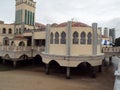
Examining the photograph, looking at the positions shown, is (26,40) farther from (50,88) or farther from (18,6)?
(50,88)

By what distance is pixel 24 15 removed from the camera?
40719 mm

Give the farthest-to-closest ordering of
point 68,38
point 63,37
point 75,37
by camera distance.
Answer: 1. point 63,37
2. point 75,37
3. point 68,38

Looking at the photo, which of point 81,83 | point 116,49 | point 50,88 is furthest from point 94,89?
point 116,49

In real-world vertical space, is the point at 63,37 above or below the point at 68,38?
above

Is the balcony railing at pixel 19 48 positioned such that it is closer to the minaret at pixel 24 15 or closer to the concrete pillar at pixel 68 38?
the minaret at pixel 24 15

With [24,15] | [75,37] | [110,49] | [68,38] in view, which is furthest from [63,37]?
[24,15]

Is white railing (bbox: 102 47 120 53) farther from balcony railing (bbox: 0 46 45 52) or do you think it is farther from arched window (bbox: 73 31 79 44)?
balcony railing (bbox: 0 46 45 52)

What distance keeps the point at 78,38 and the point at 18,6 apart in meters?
22.7

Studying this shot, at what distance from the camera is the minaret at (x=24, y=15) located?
40.5 m

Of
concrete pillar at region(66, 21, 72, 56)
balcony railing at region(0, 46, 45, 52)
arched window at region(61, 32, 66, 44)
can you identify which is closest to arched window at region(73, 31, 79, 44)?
concrete pillar at region(66, 21, 72, 56)

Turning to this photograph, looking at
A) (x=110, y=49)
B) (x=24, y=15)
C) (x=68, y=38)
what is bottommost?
(x=110, y=49)

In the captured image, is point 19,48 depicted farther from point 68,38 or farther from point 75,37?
point 75,37

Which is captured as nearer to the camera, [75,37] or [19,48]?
[75,37]

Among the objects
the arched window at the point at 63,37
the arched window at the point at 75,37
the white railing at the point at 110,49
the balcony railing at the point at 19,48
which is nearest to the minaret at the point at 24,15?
the balcony railing at the point at 19,48
